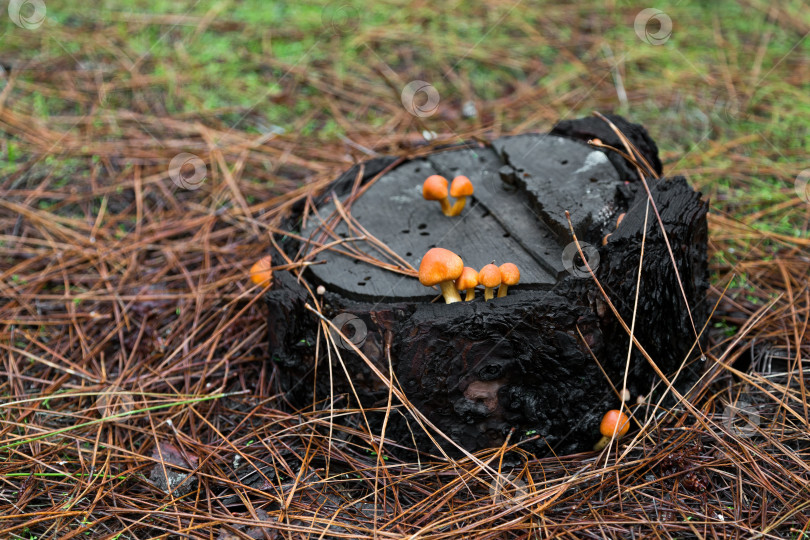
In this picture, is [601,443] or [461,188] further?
[461,188]

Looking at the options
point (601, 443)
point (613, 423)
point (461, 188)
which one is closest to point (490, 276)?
point (461, 188)

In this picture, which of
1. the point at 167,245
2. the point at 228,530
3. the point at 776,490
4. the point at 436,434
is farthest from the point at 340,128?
the point at 776,490

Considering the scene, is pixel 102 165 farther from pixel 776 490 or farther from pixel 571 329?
pixel 776 490

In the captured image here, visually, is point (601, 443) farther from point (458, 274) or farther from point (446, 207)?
point (446, 207)

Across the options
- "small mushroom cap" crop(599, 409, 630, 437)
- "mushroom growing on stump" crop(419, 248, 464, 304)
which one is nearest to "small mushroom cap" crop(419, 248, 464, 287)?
"mushroom growing on stump" crop(419, 248, 464, 304)

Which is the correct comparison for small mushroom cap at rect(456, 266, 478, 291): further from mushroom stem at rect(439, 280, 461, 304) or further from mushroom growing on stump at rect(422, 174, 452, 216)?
mushroom growing on stump at rect(422, 174, 452, 216)

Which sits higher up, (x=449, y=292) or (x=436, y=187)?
(x=436, y=187)
